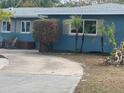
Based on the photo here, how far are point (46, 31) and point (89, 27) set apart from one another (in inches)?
130

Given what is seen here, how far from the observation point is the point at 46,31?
31500 mm

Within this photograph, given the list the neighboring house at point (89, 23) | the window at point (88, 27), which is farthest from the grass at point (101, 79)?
the window at point (88, 27)

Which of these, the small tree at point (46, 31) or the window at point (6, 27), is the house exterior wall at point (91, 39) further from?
the window at point (6, 27)

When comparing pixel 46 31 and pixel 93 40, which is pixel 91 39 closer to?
pixel 93 40

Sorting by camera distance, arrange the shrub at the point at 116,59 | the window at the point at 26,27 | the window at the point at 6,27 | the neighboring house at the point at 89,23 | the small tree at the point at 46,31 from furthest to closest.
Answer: the window at the point at 6,27, the window at the point at 26,27, the neighboring house at the point at 89,23, the small tree at the point at 46,31, the shrub at the point at 116,59

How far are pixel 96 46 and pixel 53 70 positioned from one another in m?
11.7

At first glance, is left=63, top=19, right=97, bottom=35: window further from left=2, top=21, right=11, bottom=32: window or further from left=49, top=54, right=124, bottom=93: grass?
left=49, top=54, right=124, bottom=93: grass

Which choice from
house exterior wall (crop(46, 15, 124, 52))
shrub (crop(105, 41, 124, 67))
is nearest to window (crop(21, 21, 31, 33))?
house exterior wall (crop(46, 15, 124, 52))

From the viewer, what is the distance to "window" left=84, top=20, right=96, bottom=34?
107 ft

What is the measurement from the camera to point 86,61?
84.2 feet

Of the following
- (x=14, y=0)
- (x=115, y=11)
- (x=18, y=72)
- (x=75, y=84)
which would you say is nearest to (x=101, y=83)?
(x=75, y=84)

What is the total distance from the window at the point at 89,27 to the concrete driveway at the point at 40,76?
25.5ft

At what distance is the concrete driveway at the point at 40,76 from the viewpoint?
1491cm

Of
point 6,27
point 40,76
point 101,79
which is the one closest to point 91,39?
point 6,27
